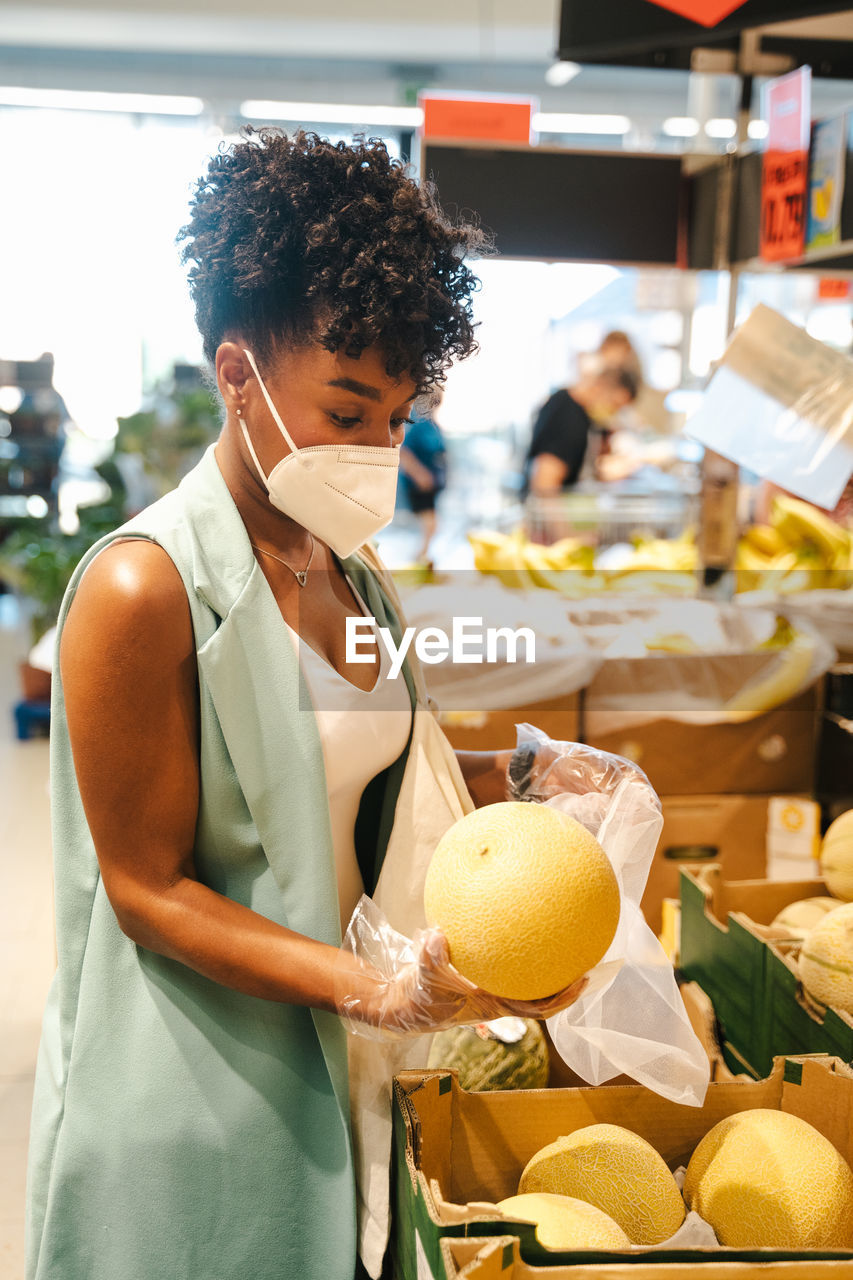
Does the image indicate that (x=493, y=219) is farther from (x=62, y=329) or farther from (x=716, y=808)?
(x=62, y=329)

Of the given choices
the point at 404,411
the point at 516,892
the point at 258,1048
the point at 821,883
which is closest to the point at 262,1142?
the point at 258,1048

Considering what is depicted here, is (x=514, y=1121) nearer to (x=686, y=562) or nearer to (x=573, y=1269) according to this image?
(x=573, y=1269)

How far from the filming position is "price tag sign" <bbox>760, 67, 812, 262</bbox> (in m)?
2.46

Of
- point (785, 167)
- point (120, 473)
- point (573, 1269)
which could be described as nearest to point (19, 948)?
point (573, 1269)

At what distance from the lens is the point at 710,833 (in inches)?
106

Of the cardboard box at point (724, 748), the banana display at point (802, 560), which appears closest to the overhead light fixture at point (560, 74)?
the banana display at point (802, 560)

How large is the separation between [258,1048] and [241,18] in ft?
29.9

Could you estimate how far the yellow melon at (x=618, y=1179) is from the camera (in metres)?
1.08

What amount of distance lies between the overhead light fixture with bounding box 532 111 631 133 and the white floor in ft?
25.3

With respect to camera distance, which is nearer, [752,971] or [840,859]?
[752,971]

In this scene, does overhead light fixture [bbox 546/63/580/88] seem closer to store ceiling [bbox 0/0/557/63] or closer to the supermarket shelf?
store ceiling [bbox 0/0/557/63]

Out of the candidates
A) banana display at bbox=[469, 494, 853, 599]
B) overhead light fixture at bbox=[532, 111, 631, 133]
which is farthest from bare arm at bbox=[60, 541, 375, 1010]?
overhead light fixture at bbox=[532, 111, 631, 133]

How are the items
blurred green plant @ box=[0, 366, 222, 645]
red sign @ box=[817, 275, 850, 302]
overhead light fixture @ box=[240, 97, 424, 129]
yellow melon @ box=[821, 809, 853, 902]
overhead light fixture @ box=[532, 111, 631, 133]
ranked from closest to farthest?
yellow melon @ box=[821, 809, 853, 902] < red sign @ box=[817, 275, 850, 302] < blurred green plant @ box=[0, 366, 222, 645] < overhead light fixture @ box=[240, 97, 424, 129] < overhead light fixture @ box=[532, 111, 631, 133]

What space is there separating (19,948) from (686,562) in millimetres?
2389
